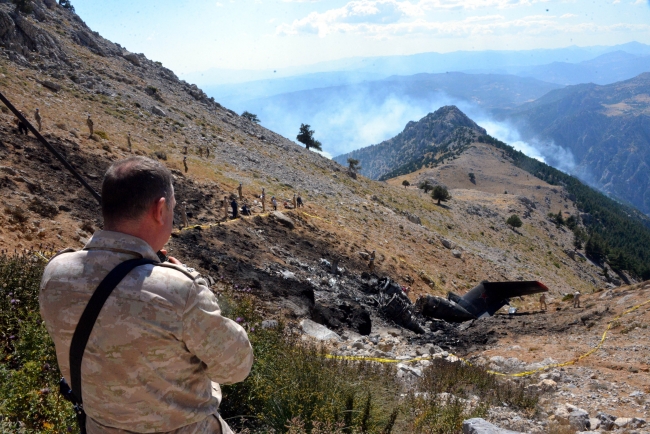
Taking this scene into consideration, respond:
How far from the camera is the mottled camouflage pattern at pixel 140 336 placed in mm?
1789

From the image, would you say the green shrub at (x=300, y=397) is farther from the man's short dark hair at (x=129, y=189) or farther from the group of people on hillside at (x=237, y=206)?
the group of people on hillside at (x=237, y=206)

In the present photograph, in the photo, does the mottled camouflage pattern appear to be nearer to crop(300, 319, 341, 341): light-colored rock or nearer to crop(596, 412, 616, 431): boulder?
crop(596, 412, 616, 431): boulder

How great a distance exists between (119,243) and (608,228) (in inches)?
5296

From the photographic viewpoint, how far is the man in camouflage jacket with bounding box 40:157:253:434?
1.79 metres

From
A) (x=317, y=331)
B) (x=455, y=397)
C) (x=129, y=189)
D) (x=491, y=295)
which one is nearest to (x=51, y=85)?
(x=317, y=331)

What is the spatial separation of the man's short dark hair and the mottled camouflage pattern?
0.37ft

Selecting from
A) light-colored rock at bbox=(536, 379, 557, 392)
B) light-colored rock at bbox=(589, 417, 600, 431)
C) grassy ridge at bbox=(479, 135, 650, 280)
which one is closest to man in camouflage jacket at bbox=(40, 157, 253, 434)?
light-colored rock at bbox=(589, 417, 600, 431)

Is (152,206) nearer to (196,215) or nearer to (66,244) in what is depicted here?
(66,244)

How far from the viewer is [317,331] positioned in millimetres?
9969

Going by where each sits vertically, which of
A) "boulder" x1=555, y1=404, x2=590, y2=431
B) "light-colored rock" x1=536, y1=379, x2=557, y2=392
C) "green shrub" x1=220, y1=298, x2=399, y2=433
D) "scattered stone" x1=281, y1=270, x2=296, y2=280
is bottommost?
"scattered stone" x1=281, y1=270, x2=296, y2=280

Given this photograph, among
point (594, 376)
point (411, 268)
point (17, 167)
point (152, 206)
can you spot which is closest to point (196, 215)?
point (17, 167)

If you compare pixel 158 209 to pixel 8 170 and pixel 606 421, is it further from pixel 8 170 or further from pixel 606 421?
pixel 8 170

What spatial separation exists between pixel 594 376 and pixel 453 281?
1658 centimetres

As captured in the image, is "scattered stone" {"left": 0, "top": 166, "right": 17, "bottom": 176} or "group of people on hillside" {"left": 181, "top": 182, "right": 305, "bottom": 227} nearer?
"scattered stone" {"left": 0, "top": 166, "right": 17, "bottom": 176}
